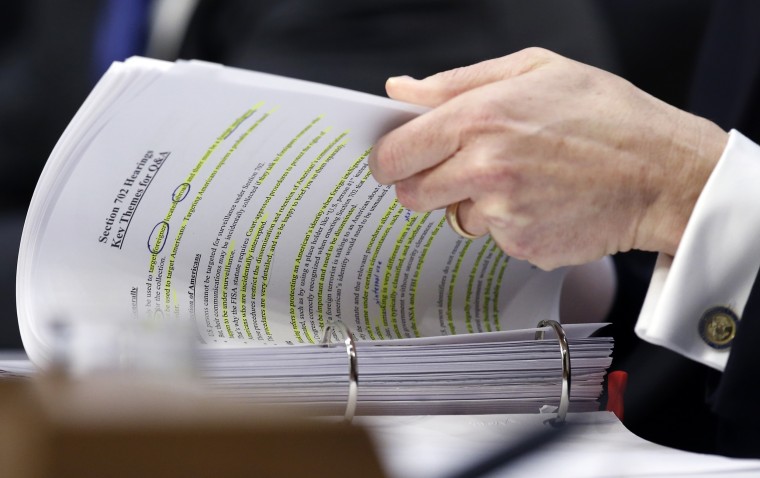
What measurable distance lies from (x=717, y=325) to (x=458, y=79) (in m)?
0.23

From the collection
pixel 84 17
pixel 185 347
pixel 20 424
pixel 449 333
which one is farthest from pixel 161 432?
pixel 84 17

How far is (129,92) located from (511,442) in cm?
28

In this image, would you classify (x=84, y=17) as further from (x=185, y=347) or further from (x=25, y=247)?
(x=185, y=347)

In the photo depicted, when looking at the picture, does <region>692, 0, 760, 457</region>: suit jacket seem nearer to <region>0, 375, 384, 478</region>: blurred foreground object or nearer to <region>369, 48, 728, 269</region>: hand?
<region>369, 48, 728, 269</region>: hand

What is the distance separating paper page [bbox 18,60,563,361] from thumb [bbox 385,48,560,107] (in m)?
0.04

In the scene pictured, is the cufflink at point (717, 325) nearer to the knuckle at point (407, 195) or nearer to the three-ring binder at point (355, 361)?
the three-ring binder at point (355, 361)

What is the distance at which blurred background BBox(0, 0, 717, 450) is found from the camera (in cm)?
79

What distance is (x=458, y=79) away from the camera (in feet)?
1.90

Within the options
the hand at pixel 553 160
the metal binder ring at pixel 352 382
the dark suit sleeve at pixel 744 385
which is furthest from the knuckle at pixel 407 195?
the dark suit sleeve at pixel 744 385

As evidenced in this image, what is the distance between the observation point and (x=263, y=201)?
21.1 inches

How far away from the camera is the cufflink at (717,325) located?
0.58m

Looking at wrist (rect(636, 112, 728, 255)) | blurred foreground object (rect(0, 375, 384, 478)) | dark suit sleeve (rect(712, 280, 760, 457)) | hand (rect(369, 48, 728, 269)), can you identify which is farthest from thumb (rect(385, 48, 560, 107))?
blurred foreground object (rect(0, 375, 384, 478))

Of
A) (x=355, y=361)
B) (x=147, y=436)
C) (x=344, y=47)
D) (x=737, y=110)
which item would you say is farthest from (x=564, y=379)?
(x=344, y=47)

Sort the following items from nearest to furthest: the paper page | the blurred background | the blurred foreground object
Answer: the blurred foreground object
the paper page
the blurred background
